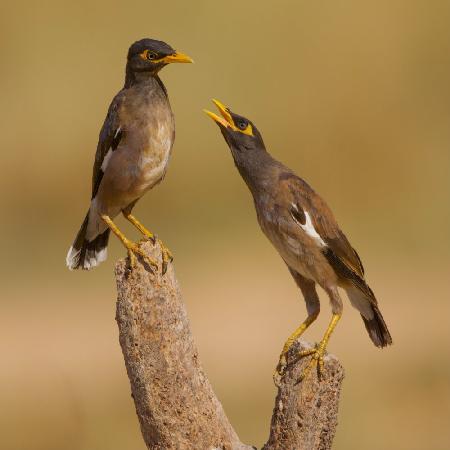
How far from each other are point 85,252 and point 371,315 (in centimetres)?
179

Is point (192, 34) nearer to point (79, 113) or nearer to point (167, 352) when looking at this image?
point (79, 113)

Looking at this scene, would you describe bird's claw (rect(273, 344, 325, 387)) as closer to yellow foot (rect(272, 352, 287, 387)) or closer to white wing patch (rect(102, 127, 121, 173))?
yellow foot (rect(272, 352, 287, 387))

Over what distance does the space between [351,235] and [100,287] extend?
149 inches

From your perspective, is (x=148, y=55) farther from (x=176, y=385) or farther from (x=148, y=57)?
(x=176, y=385)

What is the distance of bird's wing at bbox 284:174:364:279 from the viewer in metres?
8.09

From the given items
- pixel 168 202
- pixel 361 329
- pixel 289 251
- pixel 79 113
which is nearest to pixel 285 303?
pixel 361 329

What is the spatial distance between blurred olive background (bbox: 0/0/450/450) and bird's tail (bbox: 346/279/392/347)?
6542 mm

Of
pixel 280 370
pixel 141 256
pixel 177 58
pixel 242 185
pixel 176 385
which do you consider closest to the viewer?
pixel 176 385

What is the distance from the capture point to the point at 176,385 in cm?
724

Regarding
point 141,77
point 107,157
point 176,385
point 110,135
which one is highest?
point 141,77

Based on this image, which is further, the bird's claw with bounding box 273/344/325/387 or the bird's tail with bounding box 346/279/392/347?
the bird's tail with bounding box 346/279/392/347

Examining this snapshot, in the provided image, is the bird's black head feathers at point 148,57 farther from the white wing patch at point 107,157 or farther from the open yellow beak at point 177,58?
the white wing patch at point 107,157

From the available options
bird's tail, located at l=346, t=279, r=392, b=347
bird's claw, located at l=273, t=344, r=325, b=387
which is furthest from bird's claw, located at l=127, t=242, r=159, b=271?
bird's tail, located at l=346, t=279, r=392, b=347

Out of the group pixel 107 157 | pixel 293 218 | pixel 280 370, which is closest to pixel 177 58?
pixel 107 157
